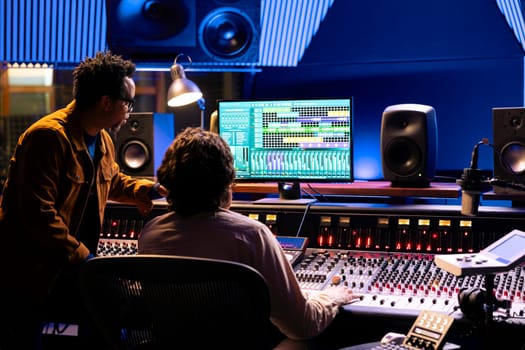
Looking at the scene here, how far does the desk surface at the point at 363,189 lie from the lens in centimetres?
318

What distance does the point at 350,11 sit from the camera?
4363 millimetres

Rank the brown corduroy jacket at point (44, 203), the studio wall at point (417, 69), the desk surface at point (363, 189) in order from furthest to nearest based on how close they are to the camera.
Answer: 1. the studio wall at point (417, 69)
2. the desk surface at point (363, 189)
3. the brown corduroy jacket at point (44, 203)

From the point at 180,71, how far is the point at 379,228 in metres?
1.47

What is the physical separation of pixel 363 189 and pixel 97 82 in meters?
1.34

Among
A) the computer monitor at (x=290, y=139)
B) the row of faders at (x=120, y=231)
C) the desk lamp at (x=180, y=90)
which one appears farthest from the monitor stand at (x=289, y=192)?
the desk lamp at (x=180, y=90)

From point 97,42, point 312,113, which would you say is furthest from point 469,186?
point 97,42

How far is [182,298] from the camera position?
164cm

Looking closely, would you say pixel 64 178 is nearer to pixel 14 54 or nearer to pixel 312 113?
pixel 312 113

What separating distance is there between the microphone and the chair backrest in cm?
136

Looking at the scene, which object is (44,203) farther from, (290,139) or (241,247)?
(290,139)

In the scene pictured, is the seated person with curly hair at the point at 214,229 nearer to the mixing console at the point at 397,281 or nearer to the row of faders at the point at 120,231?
the mixing console at the point at 397,281

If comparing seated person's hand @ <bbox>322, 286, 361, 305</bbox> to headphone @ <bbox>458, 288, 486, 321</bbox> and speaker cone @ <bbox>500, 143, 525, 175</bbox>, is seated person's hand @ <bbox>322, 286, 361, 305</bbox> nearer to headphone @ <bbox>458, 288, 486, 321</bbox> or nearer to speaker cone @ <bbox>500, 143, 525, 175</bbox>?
headphone @ <bbox>458, 288, 486, 321</bbox>

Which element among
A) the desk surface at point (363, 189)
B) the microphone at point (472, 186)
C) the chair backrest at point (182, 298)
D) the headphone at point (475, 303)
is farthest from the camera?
the desk surface at point (363, 189)

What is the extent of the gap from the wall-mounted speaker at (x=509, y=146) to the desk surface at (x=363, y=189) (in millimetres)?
223
